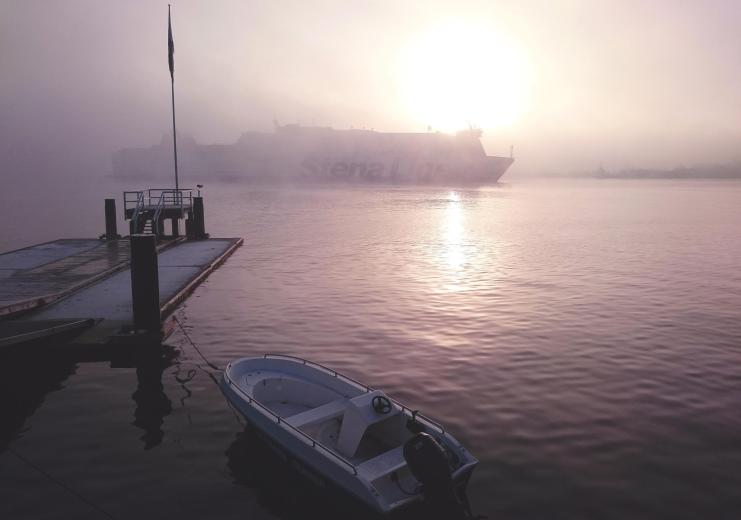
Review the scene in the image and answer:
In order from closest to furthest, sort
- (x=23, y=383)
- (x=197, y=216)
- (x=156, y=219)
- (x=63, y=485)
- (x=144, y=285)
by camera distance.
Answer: (x=63, y=485) < (x=23, y=383) < (x=144, y=285) < (x=156, y=219) < (x=197, y=216)

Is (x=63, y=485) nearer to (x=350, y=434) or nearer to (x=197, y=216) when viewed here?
(x=350, y=434)

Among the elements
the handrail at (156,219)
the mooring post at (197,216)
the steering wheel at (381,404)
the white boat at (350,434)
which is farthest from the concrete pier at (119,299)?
the steering wheel at (381,404)

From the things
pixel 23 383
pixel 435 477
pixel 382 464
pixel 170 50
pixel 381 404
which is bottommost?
pixel 23 383

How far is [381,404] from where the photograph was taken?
10133mm

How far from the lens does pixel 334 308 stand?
949 inches

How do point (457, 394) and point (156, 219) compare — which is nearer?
point (457, 394)

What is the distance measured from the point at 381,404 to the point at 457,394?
4.94m

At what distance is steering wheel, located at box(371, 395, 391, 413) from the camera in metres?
10.1

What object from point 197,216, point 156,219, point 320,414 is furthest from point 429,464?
point 197,216

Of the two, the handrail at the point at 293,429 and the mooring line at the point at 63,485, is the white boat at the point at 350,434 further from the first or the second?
the mooring line at the point at 63,485

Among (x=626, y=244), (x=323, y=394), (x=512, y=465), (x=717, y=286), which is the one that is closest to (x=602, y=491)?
(x=512, y=465)

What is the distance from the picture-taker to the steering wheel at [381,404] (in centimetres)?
1009

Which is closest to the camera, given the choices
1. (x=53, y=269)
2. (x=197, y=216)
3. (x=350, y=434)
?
(x=350, y=434)

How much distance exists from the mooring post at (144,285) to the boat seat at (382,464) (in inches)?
401
